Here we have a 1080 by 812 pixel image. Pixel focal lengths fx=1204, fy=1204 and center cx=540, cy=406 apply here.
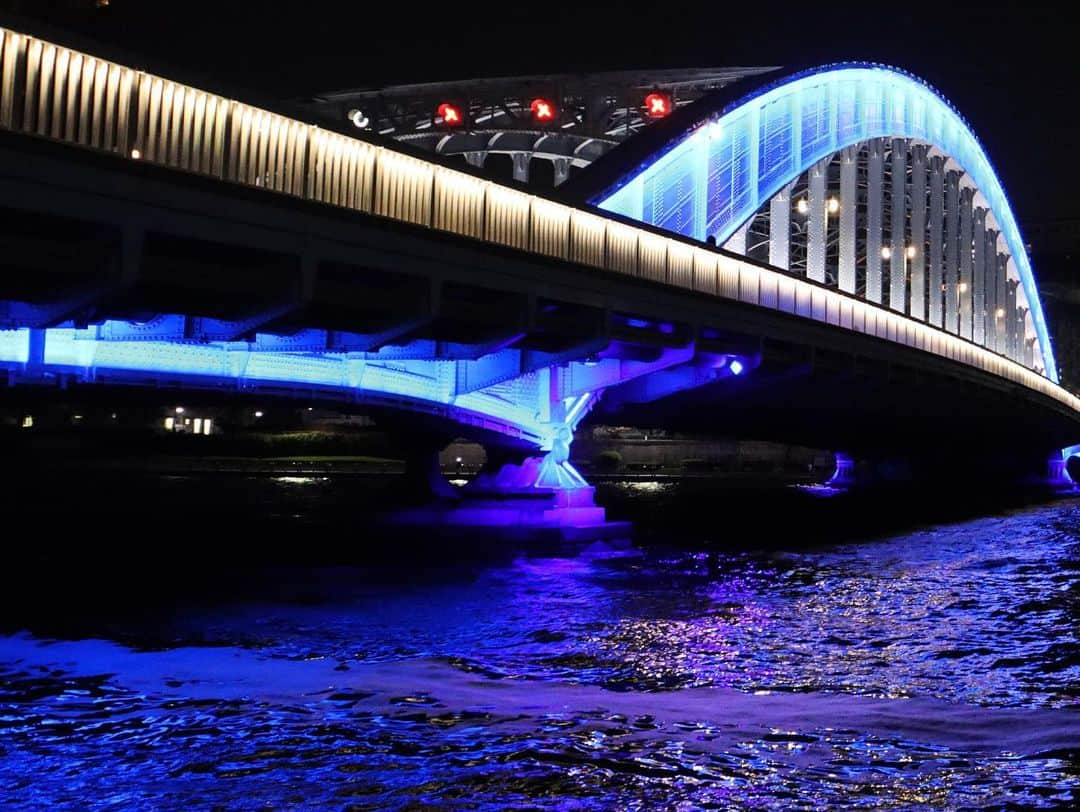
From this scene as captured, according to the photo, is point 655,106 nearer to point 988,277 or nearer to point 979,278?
point 979,278

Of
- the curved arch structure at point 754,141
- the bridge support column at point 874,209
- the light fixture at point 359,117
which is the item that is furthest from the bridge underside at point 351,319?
the light fixture at point 359,117

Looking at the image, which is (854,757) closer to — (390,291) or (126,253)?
(126,253)

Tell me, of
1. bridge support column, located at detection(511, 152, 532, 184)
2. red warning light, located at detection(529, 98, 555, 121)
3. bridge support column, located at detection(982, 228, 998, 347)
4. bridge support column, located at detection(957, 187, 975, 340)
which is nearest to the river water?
bridge support column, located at detection(511, 152, 532, 184)

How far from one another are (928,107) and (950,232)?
11.0m

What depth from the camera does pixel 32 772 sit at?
8.84 metres

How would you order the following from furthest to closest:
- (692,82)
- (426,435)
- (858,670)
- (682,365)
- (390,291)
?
(692,82)
(426,435)
(682,365)
(390,291)
(858,670)

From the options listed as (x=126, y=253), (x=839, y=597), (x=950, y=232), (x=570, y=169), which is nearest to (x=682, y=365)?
(x=839, y=597)

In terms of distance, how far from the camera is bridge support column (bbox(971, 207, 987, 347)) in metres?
81.1

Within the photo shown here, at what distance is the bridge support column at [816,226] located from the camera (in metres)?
48.5

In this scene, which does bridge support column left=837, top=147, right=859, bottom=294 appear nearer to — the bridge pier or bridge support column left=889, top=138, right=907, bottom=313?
bridge support column left=889, top=138, right=907, bottom=313

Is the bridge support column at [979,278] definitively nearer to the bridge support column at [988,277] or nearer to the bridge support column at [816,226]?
the bridge support column at [988,277]

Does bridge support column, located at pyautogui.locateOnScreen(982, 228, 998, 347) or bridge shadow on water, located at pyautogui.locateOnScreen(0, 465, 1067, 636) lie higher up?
bridge support column, located at pyautogui.locateOnScreen(982, 228, 998, 347)

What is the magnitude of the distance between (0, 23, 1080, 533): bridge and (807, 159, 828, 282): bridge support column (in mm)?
245

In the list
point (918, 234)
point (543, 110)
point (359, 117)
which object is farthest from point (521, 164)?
point (918, 234)
